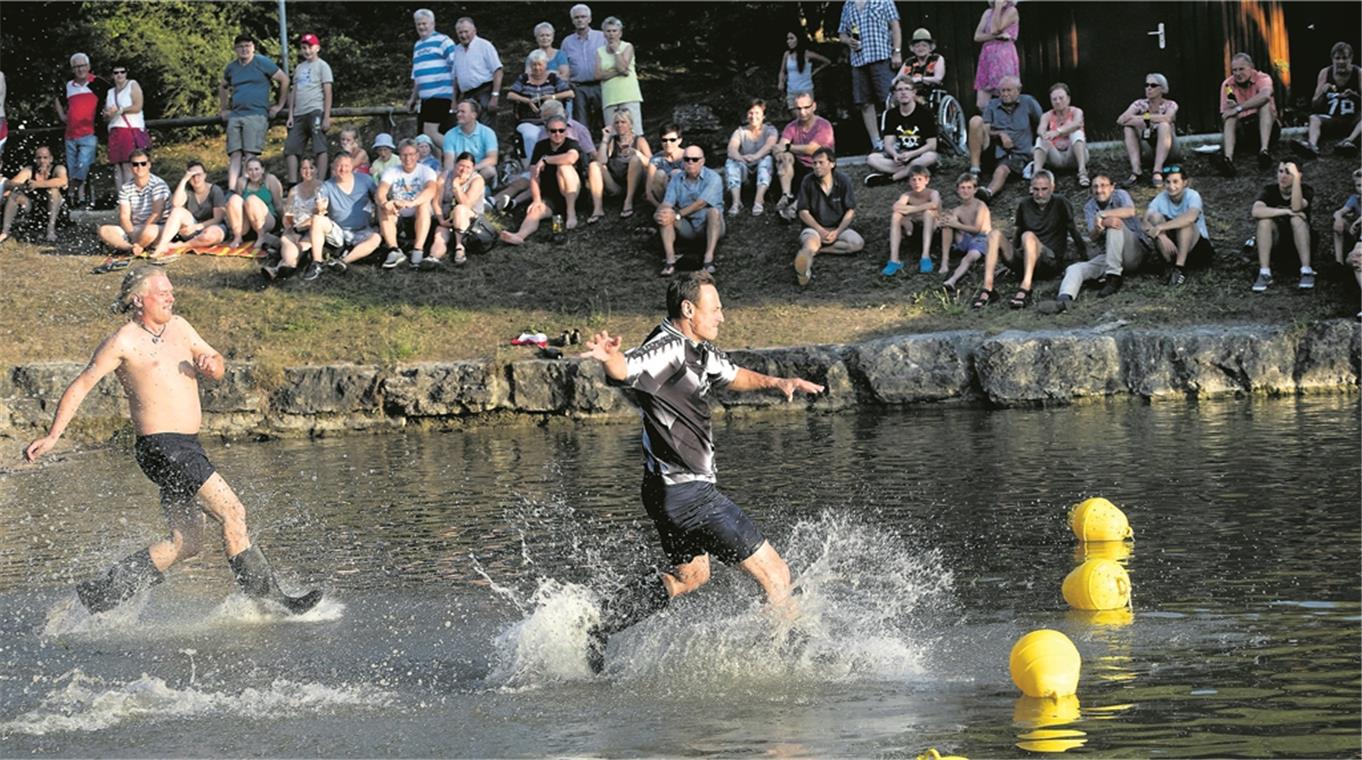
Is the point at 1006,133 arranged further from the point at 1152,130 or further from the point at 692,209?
the point at 692,209

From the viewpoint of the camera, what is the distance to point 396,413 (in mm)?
19062

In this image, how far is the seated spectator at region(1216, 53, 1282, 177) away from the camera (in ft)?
66.7

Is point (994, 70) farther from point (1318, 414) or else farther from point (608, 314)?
point (1318, 414)

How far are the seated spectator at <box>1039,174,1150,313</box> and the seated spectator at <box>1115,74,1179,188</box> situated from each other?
3.82 feet

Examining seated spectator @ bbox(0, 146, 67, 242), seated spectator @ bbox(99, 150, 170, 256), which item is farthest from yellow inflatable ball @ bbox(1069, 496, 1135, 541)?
seated spectator @ bbox(0, 146, 67, 242)

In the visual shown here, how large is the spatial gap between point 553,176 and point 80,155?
6.21 metres

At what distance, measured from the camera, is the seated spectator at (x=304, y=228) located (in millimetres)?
21016

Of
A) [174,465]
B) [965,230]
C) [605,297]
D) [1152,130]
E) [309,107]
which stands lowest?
[605,297]

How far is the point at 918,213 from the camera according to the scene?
2022cm

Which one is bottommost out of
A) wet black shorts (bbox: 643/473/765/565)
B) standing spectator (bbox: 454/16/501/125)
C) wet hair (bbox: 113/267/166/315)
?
wet black shorts (bbox: 643/473/765/565)

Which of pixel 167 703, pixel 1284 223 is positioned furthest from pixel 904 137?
pixel 167 703

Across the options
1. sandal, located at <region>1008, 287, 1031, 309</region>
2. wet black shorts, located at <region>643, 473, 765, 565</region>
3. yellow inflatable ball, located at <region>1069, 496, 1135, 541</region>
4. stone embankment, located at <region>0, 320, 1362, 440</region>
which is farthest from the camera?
sandal, located at <region>1008, 287, 1031, 309</region>

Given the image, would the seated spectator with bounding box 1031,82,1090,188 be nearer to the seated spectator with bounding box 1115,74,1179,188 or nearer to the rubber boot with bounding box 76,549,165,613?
the seated spectator with bounding box 1115,74,1179,188

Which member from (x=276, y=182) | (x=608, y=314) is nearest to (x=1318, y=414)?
(x=608, y=314)
